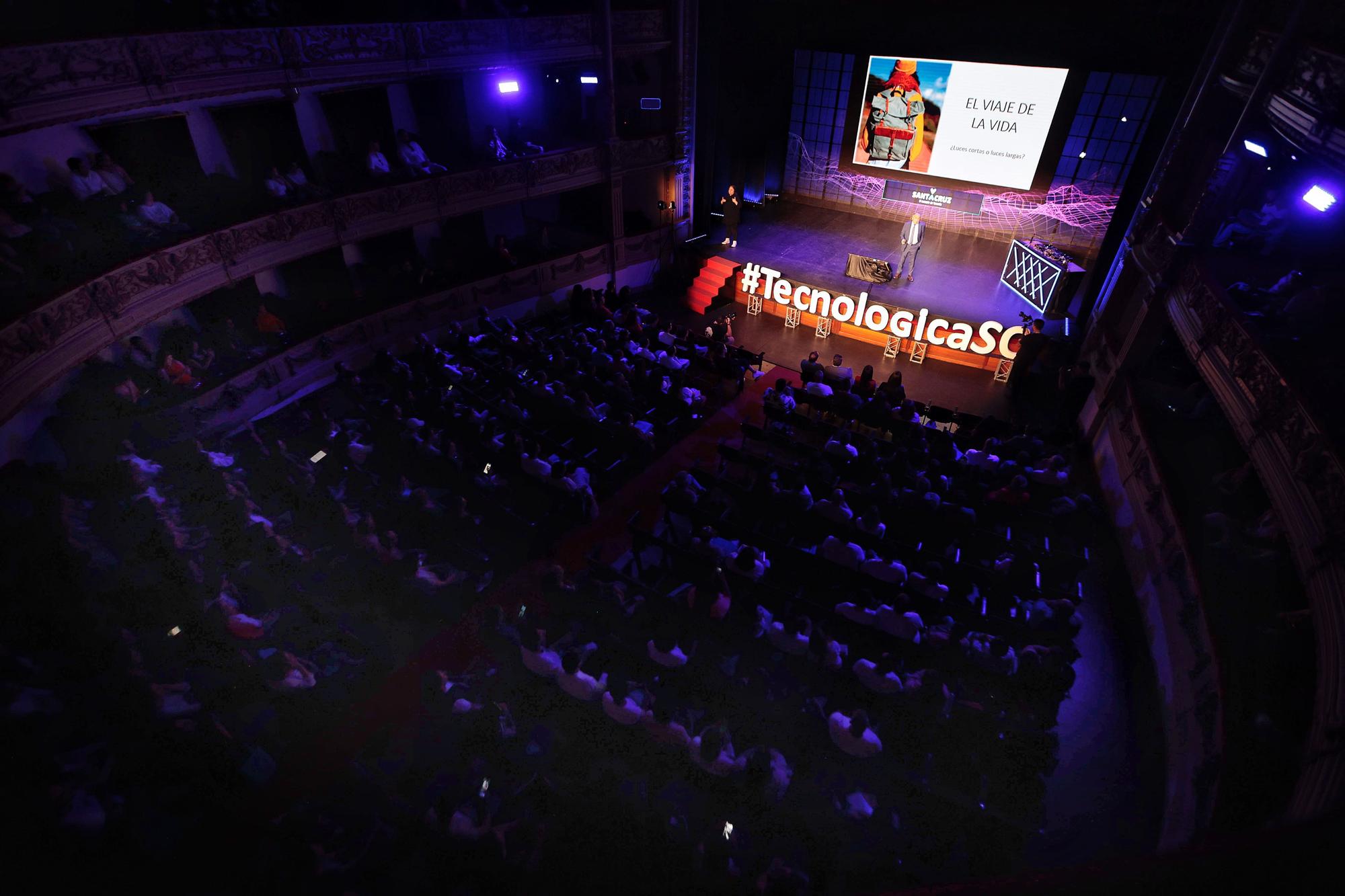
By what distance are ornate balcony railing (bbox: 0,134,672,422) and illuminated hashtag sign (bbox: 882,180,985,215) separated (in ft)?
25.2

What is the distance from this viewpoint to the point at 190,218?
11.8 meters

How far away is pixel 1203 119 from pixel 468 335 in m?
15.3

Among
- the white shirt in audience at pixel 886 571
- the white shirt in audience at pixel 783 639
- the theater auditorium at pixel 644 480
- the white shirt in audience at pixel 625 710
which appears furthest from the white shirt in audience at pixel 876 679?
the white shirt in audience at pixel 625 710

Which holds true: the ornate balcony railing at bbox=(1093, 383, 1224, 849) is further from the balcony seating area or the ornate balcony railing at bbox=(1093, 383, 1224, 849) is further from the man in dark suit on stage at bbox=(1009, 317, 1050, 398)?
the balcony seating area

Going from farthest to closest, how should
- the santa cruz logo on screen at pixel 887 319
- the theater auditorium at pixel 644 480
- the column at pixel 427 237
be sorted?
1. the column at pixel 427 237
2. the santa cruz logo on screen at pixel 887 319
3. the theater auditorium at pixel 644 480

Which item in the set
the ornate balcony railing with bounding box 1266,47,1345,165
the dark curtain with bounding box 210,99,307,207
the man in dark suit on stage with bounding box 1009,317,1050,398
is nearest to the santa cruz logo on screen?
the man in dark suit on stage with bounding box 1009,317,1050,398

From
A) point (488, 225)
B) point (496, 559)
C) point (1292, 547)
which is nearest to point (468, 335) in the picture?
point (488, 225)

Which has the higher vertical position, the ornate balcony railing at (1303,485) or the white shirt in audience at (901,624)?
the ornate balcony railing at (1303,485)

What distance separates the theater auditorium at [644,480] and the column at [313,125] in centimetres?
9

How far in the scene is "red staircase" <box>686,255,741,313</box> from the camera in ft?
58.1

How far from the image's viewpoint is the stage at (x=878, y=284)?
14.4 metres

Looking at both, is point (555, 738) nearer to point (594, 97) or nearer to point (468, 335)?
point (468, 335)
